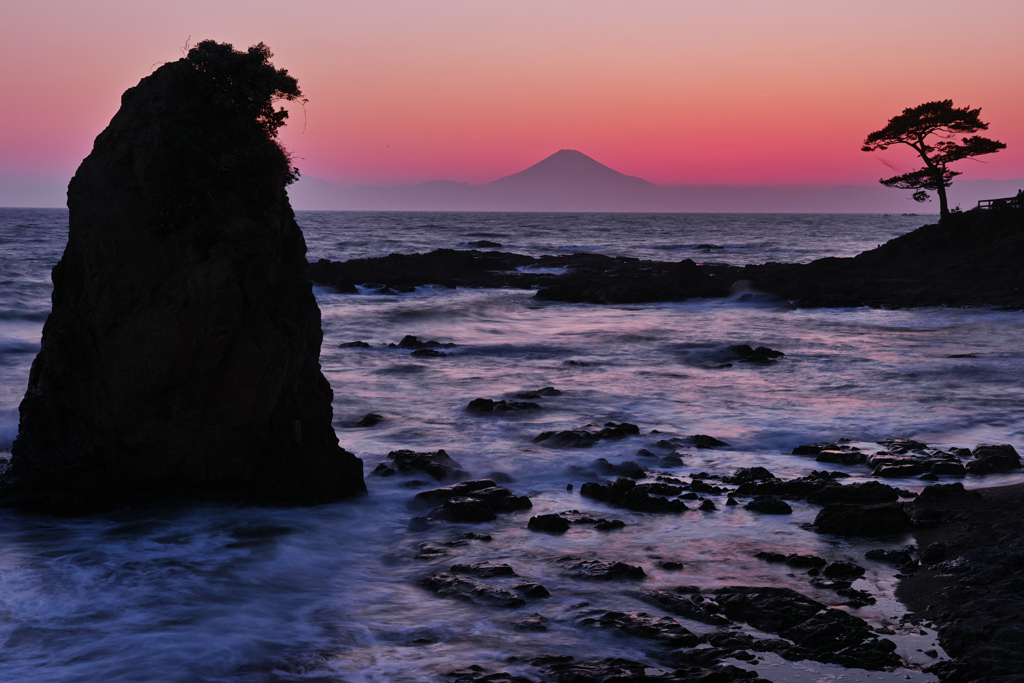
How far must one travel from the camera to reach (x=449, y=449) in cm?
1428

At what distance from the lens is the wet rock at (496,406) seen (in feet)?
56.5

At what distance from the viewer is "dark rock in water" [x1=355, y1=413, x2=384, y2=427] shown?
16359 mm

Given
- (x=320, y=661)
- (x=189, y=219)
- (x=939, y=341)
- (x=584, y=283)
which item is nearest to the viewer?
(x=320, y=661)

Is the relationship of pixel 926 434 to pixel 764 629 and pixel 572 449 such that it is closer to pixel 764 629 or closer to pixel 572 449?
pixel 572 449

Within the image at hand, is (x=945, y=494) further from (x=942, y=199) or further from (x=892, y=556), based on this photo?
(x=942, y=199)

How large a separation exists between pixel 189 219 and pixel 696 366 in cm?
1603

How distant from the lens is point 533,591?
8016 millimetres

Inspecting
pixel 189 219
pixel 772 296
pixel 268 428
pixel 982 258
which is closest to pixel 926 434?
pixel 268 428

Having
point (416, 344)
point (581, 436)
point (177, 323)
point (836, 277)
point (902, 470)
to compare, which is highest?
point (836, 277)

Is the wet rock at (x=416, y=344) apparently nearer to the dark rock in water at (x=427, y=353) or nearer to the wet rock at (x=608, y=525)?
the dark rock in water at (x=427, y=353)

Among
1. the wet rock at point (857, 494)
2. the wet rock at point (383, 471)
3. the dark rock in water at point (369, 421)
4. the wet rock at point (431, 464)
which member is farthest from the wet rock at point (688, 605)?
the dark rock in water at point (369, 421)

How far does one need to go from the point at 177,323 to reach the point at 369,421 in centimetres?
640

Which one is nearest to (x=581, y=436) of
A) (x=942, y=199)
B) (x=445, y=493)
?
(x=445, y=493)

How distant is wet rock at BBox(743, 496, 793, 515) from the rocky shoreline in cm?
2649
